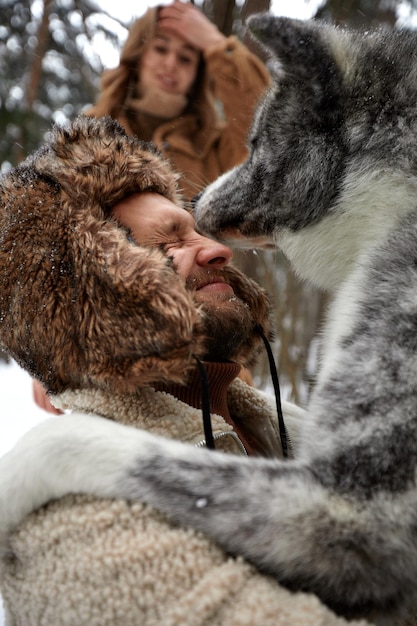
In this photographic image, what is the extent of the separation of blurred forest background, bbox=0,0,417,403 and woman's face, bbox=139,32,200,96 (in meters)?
0.80

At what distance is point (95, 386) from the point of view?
127 cm

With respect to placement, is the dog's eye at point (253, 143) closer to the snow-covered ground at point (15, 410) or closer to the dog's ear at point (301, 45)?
the dog's ear at point (301, 45)

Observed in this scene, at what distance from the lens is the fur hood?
1.19 meters

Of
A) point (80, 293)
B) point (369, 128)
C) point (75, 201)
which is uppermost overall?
point (75, 201)

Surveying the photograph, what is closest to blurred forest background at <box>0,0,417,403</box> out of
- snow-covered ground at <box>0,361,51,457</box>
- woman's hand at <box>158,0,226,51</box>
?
woman's hand at <box>158,0,226,51</box>

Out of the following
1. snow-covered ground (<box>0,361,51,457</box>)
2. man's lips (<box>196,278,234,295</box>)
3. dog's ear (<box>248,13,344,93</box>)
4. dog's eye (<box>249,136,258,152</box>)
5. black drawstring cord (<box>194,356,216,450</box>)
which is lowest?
snow-covered ground (<box>0,361,51,457</box>)

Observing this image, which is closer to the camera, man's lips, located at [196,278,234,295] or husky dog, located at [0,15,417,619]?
husky dog, located at [0,15,417,619]

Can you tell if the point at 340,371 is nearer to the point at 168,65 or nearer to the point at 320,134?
the point at 320,134

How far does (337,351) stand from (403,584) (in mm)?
453

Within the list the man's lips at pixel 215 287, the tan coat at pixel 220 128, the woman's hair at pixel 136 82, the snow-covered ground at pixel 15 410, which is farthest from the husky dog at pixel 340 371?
the snow-covered ground at pixel 15 410

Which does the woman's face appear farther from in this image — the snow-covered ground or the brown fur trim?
the snow-covered ground

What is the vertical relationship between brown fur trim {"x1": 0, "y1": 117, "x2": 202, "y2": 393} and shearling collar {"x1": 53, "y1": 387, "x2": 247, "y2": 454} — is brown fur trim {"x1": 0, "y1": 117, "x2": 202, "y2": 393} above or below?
above

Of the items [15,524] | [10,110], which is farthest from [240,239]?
[10,110]

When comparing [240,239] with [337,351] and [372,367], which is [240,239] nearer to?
[337,351]
